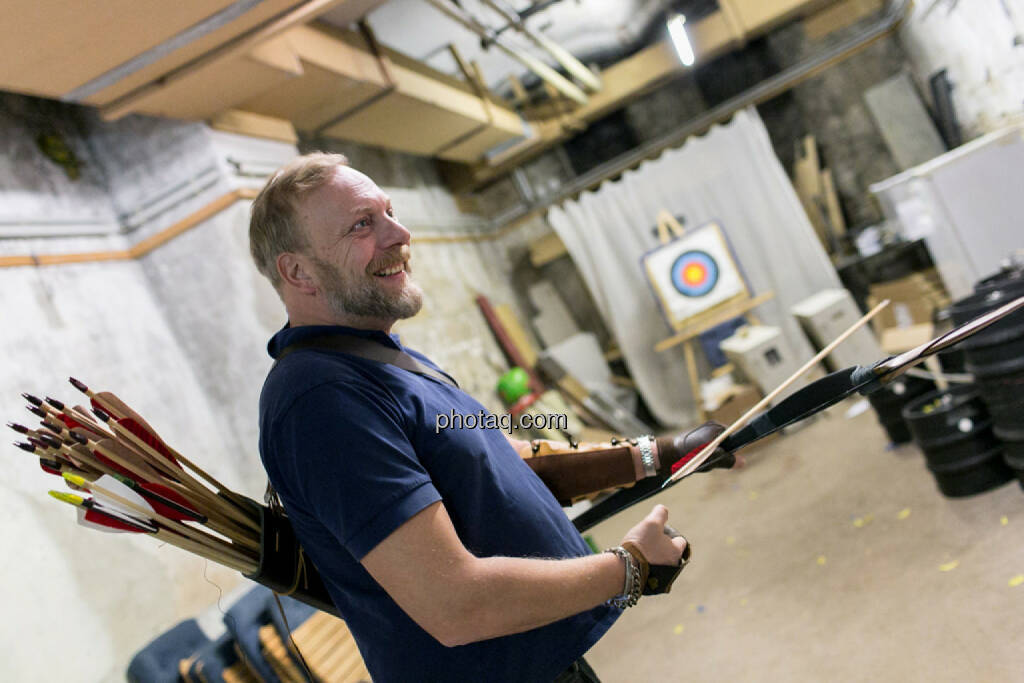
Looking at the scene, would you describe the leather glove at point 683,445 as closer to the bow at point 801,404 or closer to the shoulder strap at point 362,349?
the bow at point 801,404

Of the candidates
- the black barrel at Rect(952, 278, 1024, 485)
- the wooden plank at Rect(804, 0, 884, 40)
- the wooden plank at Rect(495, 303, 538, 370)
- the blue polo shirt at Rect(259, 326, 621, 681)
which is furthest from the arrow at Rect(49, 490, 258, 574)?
the wooden plank at Rect(804, 0, 884, 40)

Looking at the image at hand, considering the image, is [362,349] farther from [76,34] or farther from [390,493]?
[76,34]

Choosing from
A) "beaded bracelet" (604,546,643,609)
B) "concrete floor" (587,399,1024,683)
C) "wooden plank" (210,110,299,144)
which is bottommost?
"concrete floor" (587,399,1024,683)

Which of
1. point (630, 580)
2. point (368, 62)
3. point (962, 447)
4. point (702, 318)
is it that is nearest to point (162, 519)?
point (630, 580)

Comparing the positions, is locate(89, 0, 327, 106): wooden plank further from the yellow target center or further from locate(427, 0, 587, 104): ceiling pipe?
the yellow target center

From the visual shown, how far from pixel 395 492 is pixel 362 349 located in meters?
0.28

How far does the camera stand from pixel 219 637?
2588mm

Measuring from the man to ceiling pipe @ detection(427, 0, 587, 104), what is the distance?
298cm

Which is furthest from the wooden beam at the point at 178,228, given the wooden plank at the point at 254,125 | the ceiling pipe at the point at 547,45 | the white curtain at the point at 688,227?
the white curtain at the point at 688,227

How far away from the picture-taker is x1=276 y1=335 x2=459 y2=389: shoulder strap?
3.50 ft

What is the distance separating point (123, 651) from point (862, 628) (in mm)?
2330

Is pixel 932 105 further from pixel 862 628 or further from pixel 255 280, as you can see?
pixel 255 280

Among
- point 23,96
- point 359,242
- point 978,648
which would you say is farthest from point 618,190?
point 359,242

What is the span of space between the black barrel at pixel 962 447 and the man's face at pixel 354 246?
2.30 m
